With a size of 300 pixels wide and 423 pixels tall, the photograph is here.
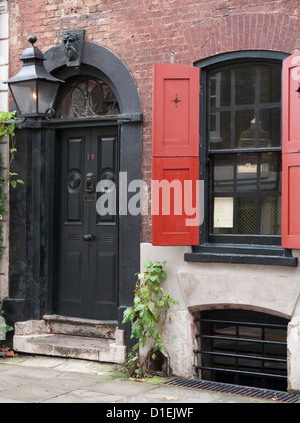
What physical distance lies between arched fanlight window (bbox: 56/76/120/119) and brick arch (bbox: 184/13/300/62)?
49.6 inches

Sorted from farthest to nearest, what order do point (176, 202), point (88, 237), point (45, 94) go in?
point (88, 237), point (45, 94), point (176, 202)

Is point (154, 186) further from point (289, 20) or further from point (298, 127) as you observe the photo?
point (289, 20)

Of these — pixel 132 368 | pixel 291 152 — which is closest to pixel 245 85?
pixel 291 152

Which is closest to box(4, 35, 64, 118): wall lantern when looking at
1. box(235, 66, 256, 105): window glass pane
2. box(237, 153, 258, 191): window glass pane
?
box(235, 66, 256, 105): window glass pane

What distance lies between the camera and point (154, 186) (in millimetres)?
7227

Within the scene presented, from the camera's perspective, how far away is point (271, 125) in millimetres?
7043

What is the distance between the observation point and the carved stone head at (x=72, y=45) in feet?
26.1

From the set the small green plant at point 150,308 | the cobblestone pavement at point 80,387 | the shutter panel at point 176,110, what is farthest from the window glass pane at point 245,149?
the cobblestone pavement at point 80,387

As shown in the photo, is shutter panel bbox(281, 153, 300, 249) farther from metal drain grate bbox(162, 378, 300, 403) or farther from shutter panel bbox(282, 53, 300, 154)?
metal drain grate bbox(162, 378, 300, 403)

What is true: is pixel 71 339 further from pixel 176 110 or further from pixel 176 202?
pixel 176 110

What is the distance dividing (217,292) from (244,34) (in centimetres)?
262

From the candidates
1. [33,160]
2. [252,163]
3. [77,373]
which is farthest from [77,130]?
[77,373]

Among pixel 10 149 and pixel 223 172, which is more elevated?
pixel 10 149

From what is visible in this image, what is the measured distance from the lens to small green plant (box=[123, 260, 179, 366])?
23.3ft
